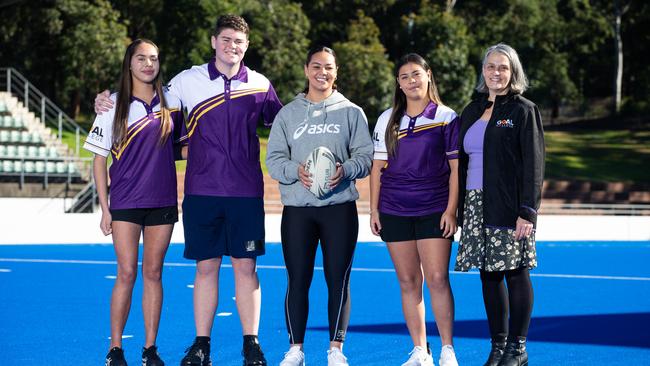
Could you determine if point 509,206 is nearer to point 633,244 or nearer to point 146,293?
point 146,293

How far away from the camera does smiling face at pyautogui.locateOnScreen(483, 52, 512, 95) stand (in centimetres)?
468

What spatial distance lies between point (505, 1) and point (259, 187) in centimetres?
3431

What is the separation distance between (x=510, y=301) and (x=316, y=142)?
1305mm

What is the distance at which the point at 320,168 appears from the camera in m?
4.61

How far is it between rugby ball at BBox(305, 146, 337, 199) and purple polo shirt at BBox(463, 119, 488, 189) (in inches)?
28.0

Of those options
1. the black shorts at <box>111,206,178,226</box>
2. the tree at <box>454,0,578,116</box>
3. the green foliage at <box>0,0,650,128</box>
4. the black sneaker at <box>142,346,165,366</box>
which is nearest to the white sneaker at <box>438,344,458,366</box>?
the black sneaker at <box>142,346,165,366</box>

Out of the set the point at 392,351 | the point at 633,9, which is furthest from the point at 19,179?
the point at 633,9

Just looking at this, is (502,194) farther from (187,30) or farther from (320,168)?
(187,30)

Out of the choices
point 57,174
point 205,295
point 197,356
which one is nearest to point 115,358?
point 197,356

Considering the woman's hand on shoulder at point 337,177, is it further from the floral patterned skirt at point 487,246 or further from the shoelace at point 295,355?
the shoelace at point 295,355

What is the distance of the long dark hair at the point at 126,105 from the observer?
4.68m

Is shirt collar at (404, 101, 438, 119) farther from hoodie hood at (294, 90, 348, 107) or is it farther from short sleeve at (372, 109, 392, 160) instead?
hoodie hood at (294, 90, 348, 107)

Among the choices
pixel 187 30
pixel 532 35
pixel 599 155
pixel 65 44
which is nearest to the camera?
pixel 65 44

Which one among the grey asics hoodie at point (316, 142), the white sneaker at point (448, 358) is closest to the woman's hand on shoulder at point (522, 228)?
the white sneaker at point (448, 358)
